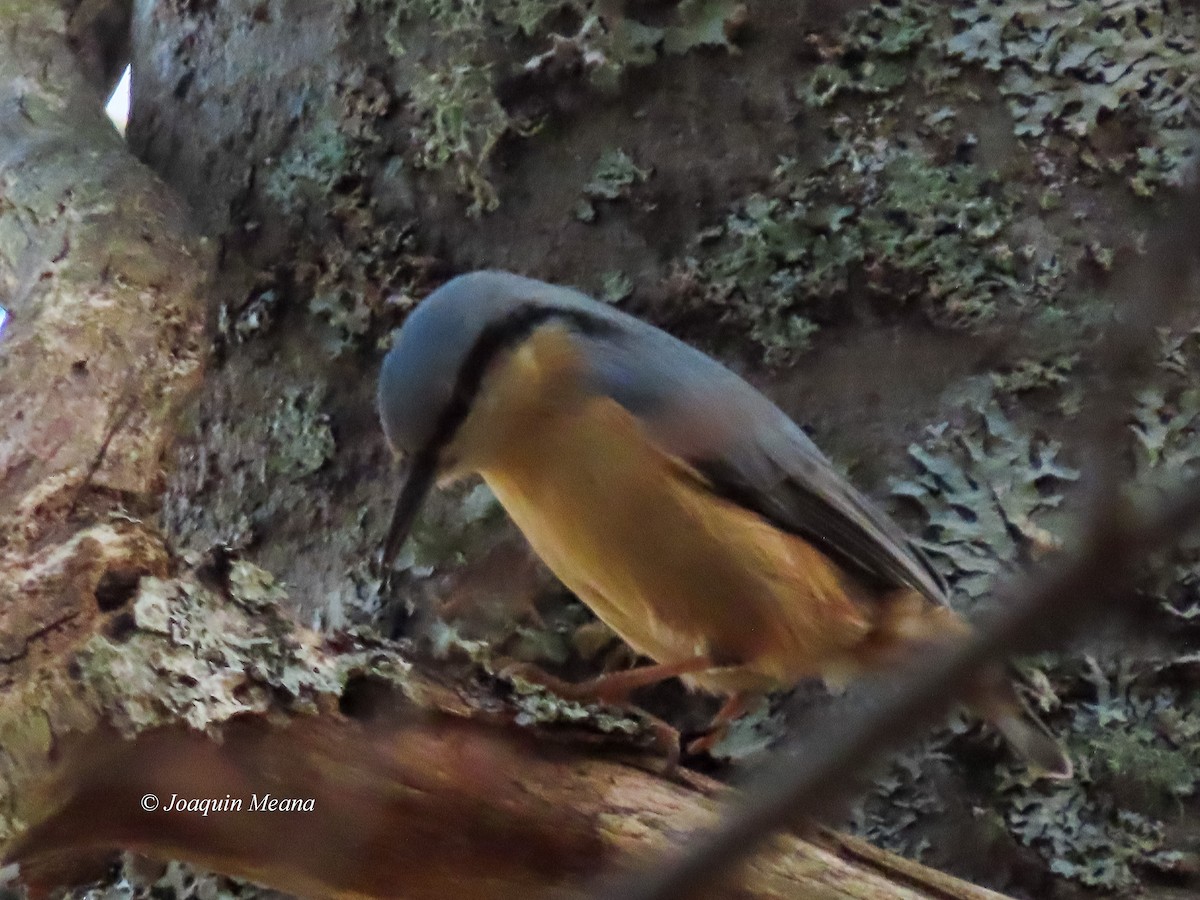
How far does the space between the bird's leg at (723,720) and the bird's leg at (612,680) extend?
3.0 inches

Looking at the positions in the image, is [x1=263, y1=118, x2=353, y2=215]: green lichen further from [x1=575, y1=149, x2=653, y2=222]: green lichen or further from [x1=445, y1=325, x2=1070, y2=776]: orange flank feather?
[x1=445, y1=325, x2=1070, y2=776]: orange flank feather

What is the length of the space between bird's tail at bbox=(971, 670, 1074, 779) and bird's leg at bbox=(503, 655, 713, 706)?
1.24 ft

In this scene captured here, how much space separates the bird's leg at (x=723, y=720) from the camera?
1.67 m

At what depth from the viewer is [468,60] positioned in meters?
2.09

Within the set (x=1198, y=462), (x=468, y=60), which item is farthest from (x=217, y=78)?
(x=1198, y=462)

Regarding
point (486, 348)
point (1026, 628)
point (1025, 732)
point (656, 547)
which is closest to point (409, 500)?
point (486, 348)

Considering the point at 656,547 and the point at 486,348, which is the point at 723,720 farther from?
the point at 486,348

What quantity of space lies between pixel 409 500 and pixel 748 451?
47 cm

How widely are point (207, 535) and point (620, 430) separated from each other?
73cm

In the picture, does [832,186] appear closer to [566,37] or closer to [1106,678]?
[566,37]

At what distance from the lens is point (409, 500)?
5.65ft

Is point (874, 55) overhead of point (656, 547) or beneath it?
overhead

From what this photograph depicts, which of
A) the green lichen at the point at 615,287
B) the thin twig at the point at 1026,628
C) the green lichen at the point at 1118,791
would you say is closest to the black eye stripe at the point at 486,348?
the green lichen at the point at 615,287

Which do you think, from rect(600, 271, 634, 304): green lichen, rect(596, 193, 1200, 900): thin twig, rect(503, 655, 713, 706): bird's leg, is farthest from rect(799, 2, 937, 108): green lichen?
rect(596, 193, 1200, 900): thin twig
